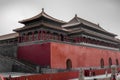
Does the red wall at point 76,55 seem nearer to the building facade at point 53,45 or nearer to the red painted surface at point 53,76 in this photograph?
the building facade at point 53,45

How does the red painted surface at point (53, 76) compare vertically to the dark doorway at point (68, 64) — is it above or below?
below

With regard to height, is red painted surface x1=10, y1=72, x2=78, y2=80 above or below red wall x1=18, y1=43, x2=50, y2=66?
below

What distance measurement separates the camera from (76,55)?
24.8 metres

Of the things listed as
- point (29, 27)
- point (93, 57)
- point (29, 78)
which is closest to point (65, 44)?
point (29, 27)

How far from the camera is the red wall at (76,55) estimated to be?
2168cm

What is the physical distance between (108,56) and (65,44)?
14133mm

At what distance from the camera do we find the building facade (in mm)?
21859

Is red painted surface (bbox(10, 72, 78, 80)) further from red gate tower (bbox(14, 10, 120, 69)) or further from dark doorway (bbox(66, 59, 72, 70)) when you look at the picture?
dark doorway (bbox(66, 59, 72, 70))

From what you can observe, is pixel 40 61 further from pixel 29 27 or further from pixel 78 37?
pixel 78 37

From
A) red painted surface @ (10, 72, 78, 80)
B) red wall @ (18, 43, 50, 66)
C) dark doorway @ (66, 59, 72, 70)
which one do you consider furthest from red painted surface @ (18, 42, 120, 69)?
red painted surface @ (10, 72, 78, 80)

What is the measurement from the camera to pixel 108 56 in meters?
34.2

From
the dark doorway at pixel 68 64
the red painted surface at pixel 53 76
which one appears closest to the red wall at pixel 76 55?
the dark doorway at pixel 68 64

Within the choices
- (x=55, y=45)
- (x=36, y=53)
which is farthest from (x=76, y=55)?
(x=36, y=53)

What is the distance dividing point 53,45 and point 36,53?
8.92 ft
